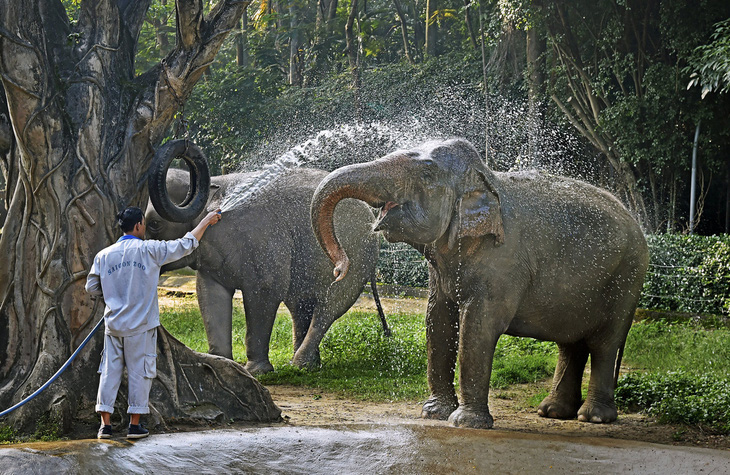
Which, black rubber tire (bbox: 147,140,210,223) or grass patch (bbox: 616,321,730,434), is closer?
black rubber tire (bbox: 147,140,210,223)

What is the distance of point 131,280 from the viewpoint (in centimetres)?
514

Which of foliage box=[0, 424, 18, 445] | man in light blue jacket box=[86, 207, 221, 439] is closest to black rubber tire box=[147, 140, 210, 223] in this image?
man in light blue jacket box=[86, 207, 221, 439]

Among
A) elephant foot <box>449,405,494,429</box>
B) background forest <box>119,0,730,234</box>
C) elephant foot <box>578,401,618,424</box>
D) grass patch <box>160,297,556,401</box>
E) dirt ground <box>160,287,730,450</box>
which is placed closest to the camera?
elephant foot <box>449,405,494,429</box>

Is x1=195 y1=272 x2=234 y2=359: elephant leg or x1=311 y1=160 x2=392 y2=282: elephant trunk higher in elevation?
x1=311 y1=160 x2=392 y2=282: elephant trunk

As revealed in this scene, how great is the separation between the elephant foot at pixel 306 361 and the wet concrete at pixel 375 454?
4.40 m

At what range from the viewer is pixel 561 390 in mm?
7152

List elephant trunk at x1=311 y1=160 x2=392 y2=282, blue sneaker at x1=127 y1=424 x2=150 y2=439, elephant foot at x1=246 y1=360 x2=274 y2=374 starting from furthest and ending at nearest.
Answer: elephant foot at x1=246 y1=360 x2=274 y2=374 → elephant trunk at x1=311 y1=160 x2=392 y2=282 → blue sneaker at x1=127 y1=424 x2=150 y2=439

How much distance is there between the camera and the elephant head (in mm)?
5781

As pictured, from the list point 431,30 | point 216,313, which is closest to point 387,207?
point 216,313

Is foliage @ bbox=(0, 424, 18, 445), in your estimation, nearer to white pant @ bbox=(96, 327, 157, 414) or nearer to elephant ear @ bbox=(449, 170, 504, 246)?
white pant @ bbox=(96, 327, 157, 414)

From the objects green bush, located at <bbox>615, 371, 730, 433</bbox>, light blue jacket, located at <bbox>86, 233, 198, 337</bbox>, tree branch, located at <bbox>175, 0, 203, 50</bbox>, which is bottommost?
green bush, located at <bbox>615, 371, 730, 433</bbox>

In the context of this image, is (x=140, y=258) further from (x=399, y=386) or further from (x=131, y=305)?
(x=399, y=386)

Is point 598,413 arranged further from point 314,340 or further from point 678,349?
point 678,349

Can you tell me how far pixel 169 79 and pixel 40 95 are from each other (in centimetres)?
93
